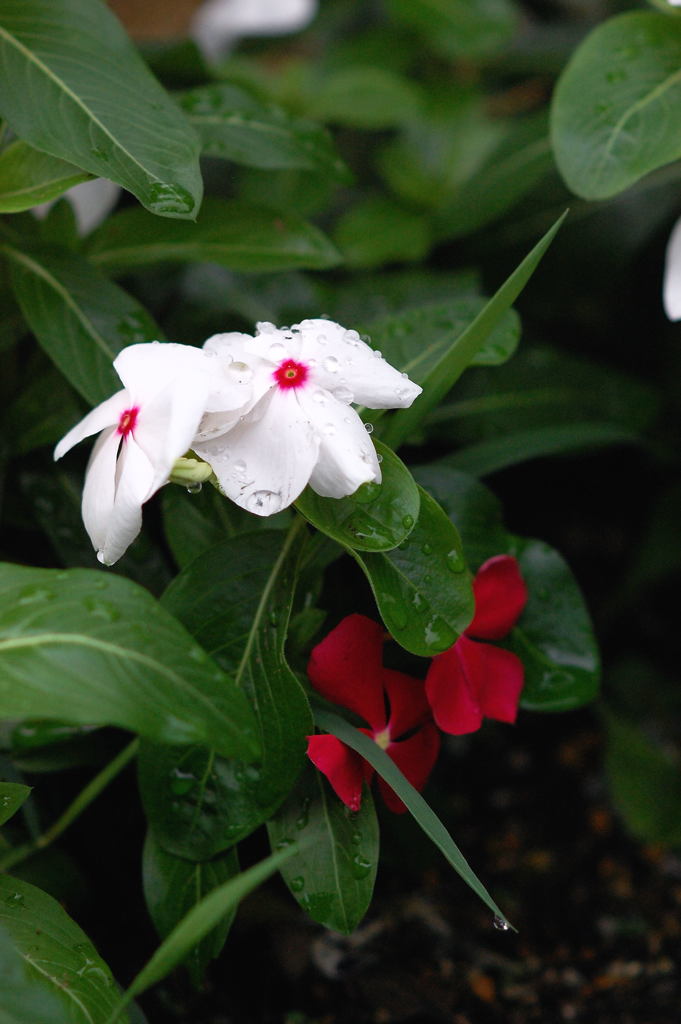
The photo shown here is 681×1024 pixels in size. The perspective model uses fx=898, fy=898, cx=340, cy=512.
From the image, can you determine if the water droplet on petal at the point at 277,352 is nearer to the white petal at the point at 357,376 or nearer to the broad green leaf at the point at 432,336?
the white petal at the point at 357,376

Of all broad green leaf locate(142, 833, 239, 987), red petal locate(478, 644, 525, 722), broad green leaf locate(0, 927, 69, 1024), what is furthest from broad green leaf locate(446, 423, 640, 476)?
broad green leaf locate(0, 927, 69, 1024)

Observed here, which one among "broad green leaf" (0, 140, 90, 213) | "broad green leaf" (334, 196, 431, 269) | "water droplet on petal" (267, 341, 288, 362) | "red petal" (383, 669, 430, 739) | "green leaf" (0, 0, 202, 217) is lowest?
"red petal" (383, 669, 430, 739)

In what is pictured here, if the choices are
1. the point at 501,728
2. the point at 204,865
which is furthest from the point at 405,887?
the point at 204,865

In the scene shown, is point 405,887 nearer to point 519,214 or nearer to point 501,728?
point 501,728

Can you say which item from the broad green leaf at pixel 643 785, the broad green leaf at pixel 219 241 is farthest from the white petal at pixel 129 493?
the broad green leaf at pixel 643 785

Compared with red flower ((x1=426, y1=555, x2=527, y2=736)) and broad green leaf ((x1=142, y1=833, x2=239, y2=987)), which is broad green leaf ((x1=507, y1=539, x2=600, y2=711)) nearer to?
red flower ((x1=426, y1=555, x2=527, y2=736))
